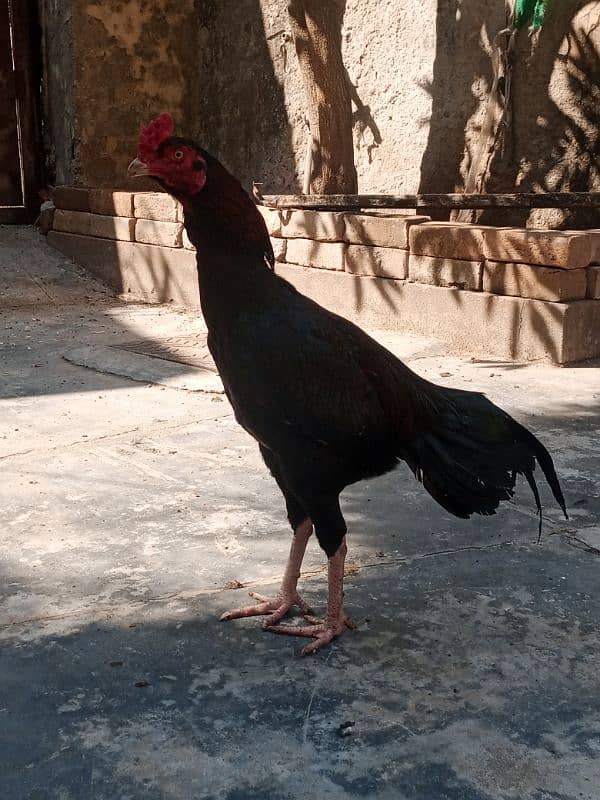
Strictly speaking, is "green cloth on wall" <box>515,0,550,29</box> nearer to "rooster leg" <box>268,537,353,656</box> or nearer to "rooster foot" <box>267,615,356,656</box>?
"rooster leg" <box>268,537,353,656</box>

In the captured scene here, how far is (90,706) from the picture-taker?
2.54 meters

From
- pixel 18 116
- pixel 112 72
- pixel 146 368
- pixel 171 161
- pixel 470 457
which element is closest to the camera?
pixel 171 161

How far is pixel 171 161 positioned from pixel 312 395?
0.83 m

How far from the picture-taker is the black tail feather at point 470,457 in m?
2.92

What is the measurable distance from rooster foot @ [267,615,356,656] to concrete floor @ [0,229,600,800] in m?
0.04

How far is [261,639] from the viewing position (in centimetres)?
299

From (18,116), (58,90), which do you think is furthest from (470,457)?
(18,116)

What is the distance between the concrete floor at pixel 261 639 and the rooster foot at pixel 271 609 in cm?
6

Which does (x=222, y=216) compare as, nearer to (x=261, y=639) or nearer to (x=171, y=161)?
(x=171, y=161)

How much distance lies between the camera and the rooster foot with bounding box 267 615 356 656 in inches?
115

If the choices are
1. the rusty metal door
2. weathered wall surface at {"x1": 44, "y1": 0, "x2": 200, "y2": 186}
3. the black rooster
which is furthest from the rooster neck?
the rusty metal door

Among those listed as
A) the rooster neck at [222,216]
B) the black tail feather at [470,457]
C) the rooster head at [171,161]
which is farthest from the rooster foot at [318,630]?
the rooster head at [171,161]

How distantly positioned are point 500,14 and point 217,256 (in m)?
7.62

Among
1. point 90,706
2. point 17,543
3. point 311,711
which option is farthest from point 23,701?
point 17,543
